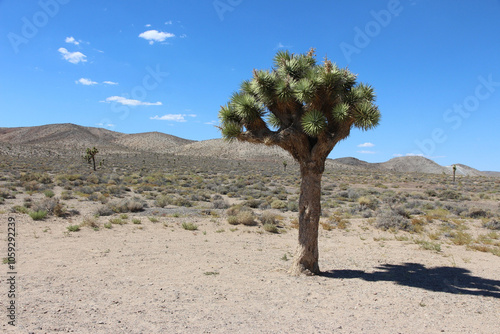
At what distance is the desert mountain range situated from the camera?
98.9 metres

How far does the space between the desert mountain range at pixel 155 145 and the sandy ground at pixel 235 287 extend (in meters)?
79.3

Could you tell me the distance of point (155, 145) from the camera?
124m

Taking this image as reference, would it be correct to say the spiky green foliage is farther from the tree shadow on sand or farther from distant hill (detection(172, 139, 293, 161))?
distant hill (detection(172, 139, 293, 161))

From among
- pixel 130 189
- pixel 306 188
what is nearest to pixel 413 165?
pixel 130 189

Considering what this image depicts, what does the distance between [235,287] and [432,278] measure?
4.85 m

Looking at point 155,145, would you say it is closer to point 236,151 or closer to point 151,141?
point 151,141

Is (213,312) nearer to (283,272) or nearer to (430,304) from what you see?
(283,272)

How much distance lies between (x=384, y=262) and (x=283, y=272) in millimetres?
3335

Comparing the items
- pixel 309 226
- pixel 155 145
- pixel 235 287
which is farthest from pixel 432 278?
pixel 155 145

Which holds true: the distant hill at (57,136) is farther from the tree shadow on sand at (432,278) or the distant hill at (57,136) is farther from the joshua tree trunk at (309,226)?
the tree shadow on sand at (432,278)

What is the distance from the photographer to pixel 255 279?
764 centimetres

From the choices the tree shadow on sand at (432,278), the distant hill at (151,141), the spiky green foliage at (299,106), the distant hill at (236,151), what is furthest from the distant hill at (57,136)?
the tree shadow on sand at (432,278)

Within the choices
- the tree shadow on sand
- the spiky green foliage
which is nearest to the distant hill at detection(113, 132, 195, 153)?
the spiky green foliage

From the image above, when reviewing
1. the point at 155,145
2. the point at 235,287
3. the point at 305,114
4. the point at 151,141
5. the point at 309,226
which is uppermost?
the point at 151,141
